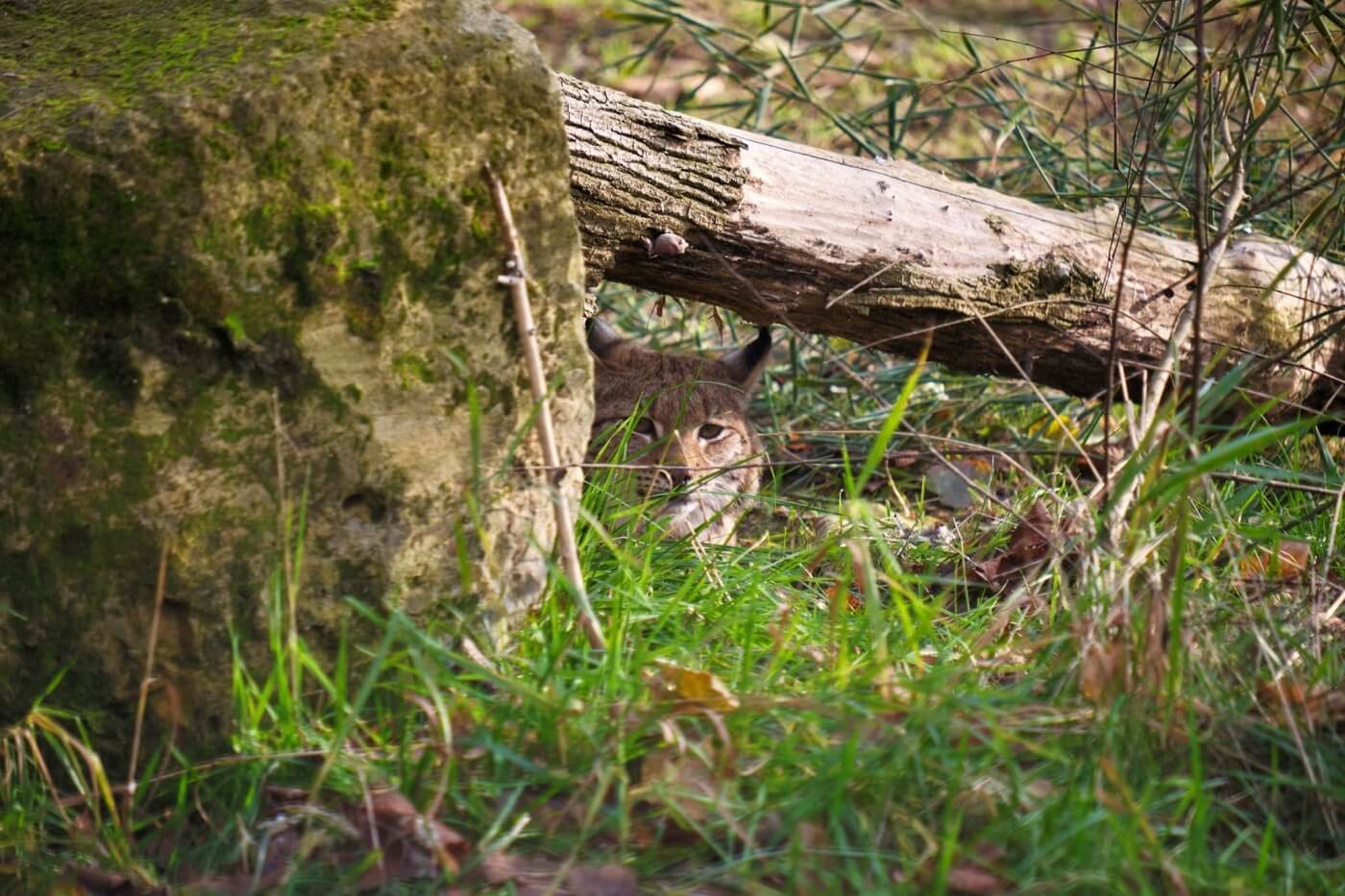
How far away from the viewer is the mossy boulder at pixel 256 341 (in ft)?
8.93

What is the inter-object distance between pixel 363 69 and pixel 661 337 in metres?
4.15

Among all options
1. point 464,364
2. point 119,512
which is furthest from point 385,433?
point 119,512

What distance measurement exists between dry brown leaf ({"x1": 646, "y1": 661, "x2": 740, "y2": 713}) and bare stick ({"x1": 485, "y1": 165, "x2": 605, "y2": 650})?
17cm

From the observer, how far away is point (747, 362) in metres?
5.34

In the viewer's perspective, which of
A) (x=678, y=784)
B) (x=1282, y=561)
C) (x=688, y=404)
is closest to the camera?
(x=678, y=784)

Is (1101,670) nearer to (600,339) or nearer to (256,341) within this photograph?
(256,341)

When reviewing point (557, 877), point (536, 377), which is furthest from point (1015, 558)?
point (557, 877)

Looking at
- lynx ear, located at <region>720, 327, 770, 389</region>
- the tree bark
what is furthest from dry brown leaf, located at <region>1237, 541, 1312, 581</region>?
lynx ear, located at <region>720, 327, 770, 389</region>

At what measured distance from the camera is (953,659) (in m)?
2.97

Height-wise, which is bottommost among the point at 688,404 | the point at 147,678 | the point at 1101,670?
the point at 688,404

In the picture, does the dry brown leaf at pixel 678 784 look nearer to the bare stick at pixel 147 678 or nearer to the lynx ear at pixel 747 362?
the bare stick at pixel 147 678

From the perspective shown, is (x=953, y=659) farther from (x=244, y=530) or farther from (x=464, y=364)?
(x=244, y=530)

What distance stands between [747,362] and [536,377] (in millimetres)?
2575

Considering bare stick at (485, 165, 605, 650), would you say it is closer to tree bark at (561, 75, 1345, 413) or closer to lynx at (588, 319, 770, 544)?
tree bark at (561, 75, 1345, 413)
